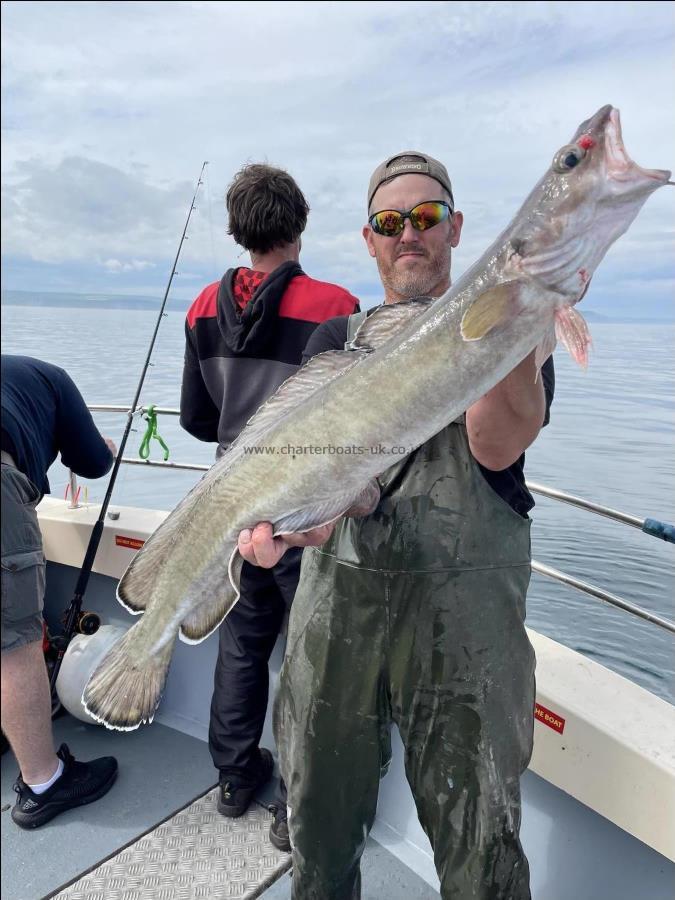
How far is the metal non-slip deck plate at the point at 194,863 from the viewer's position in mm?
2732

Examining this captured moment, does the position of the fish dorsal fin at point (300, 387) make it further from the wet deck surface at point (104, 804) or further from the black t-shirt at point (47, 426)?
the wet deck surface at point (104, 804)

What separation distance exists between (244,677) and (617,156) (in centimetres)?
268

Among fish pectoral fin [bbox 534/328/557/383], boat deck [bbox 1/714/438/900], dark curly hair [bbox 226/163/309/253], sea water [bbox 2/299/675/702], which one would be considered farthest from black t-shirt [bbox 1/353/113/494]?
fish pectoral fin [bbox 534/328/557/383]

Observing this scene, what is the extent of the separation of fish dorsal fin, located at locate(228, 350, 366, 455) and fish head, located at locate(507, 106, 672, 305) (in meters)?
0.54

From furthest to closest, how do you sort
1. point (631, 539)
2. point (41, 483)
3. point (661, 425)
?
point (661, 425) < point (631, 539) < point (41, 483)

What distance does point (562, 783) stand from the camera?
7.32 feet

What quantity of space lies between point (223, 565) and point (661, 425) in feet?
37.7

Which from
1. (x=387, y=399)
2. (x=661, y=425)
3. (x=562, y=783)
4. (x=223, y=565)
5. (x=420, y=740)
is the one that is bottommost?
(x=562, y=783)

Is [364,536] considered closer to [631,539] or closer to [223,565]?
[223,565]

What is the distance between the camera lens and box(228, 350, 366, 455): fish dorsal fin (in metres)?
1.85

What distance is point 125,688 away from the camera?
6.41ft

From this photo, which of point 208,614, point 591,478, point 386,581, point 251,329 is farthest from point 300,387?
point 591,478

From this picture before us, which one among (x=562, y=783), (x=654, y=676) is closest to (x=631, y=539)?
(x=654, y=676)

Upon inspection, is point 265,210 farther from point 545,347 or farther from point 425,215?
point 545,347
